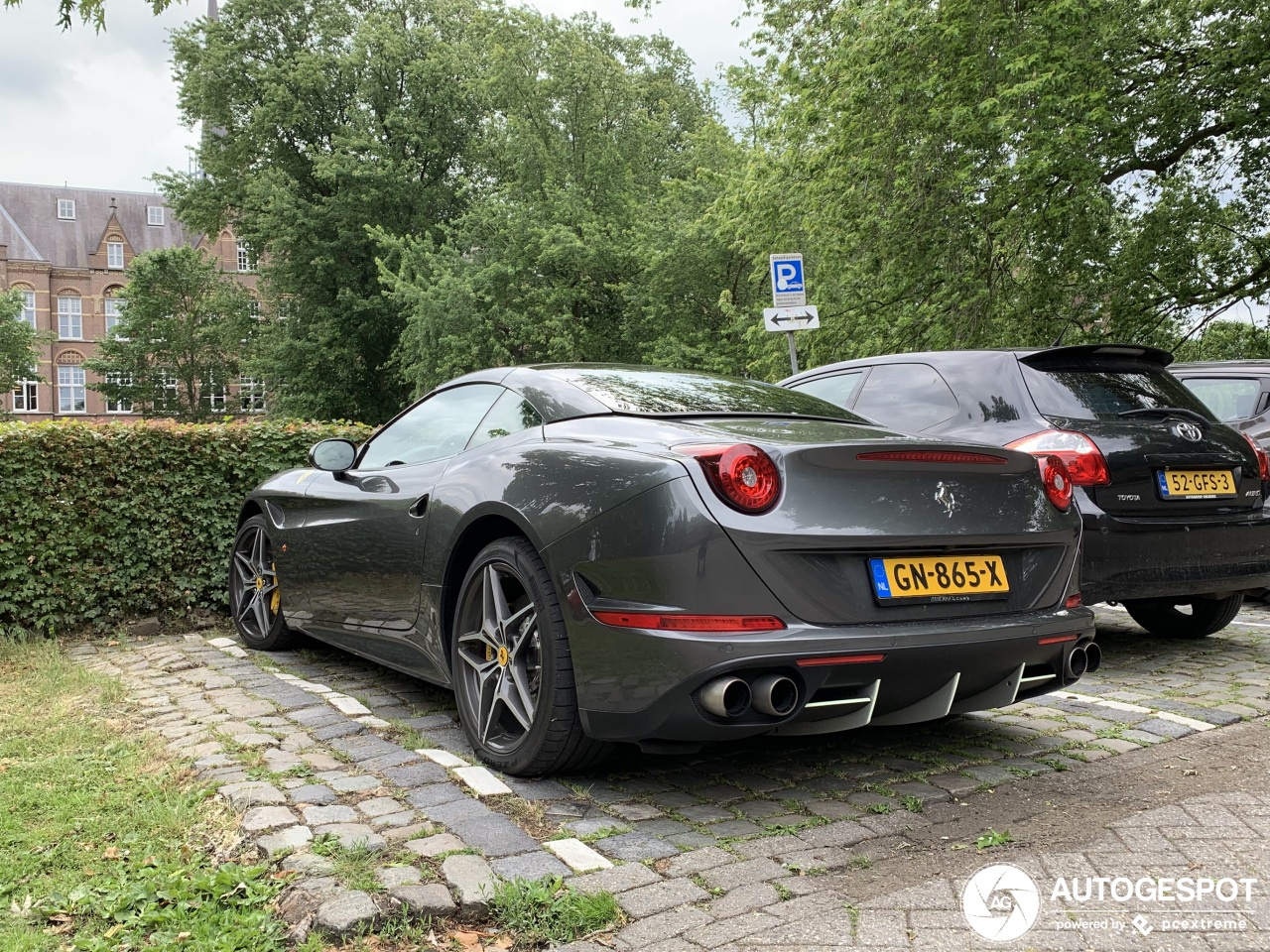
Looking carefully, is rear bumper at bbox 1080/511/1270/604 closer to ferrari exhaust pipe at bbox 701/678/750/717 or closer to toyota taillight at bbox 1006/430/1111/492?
toyota taillight at bbox 1006/430/1111/492

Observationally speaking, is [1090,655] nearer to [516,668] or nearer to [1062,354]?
[516,668]

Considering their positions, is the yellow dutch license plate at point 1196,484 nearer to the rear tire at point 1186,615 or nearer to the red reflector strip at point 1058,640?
the rear tire at point 1186,615

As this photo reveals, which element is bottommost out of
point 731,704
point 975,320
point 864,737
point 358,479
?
point 864,737

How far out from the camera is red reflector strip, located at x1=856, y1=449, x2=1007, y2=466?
10.3ft

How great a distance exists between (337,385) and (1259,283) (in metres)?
28.5

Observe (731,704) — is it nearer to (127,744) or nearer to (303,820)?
(303,820)

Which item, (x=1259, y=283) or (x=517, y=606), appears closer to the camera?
(x=517, y=606)

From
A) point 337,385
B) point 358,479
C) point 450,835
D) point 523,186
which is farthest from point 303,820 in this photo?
point 337,385

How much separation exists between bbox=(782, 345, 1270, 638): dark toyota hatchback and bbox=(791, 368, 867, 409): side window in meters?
0.41

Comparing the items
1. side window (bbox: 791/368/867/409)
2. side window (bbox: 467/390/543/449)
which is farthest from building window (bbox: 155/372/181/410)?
side window (bbox: 467/390/543/449)

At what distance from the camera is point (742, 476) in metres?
2.94

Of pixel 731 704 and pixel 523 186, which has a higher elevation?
pixel 523 186

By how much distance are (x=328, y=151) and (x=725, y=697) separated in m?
34.7

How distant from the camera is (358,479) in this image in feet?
16.0
